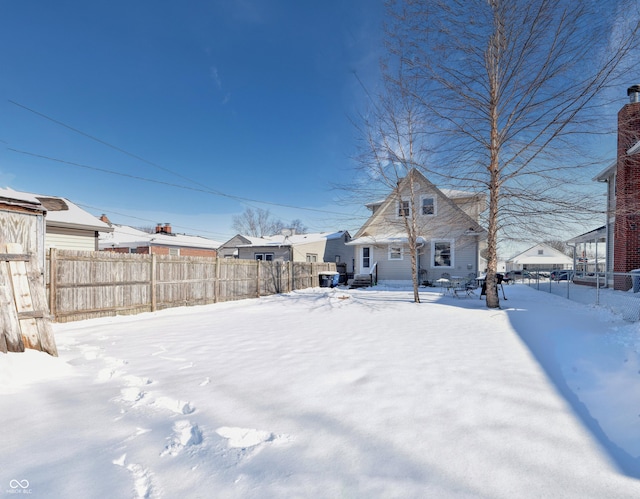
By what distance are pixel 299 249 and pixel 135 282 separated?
18.2 m

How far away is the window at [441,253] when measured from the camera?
60.4ft

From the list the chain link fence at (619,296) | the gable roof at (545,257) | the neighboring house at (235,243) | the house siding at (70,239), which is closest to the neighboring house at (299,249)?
the neighboring house at (235,243)

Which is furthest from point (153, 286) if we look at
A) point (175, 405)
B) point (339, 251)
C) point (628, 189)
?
point (339, 251)

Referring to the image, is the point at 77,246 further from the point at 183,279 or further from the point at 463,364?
the point at 463,364

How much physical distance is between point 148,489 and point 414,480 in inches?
63.9

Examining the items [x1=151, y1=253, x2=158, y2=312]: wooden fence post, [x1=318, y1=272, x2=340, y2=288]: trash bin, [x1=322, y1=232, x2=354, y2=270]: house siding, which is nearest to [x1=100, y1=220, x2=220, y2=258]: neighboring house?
[x1=322, y1=232, x2=354, y2=270]: house siding

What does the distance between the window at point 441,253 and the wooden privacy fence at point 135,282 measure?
10580mm

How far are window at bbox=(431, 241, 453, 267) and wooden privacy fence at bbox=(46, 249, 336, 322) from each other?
1058 cm

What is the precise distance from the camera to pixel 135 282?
9.01m

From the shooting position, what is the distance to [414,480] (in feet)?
6.57

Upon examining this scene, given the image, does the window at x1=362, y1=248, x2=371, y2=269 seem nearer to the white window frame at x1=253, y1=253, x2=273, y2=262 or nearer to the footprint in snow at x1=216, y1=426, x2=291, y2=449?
the white window frame at x1=253, y1=253, x2=273, y2=262

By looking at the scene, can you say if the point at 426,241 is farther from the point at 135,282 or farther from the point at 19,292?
the point at 19,292

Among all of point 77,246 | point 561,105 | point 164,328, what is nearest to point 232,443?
point 164,328

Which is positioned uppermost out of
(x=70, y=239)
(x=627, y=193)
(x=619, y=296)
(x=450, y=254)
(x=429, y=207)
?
(x=429, y=207)
